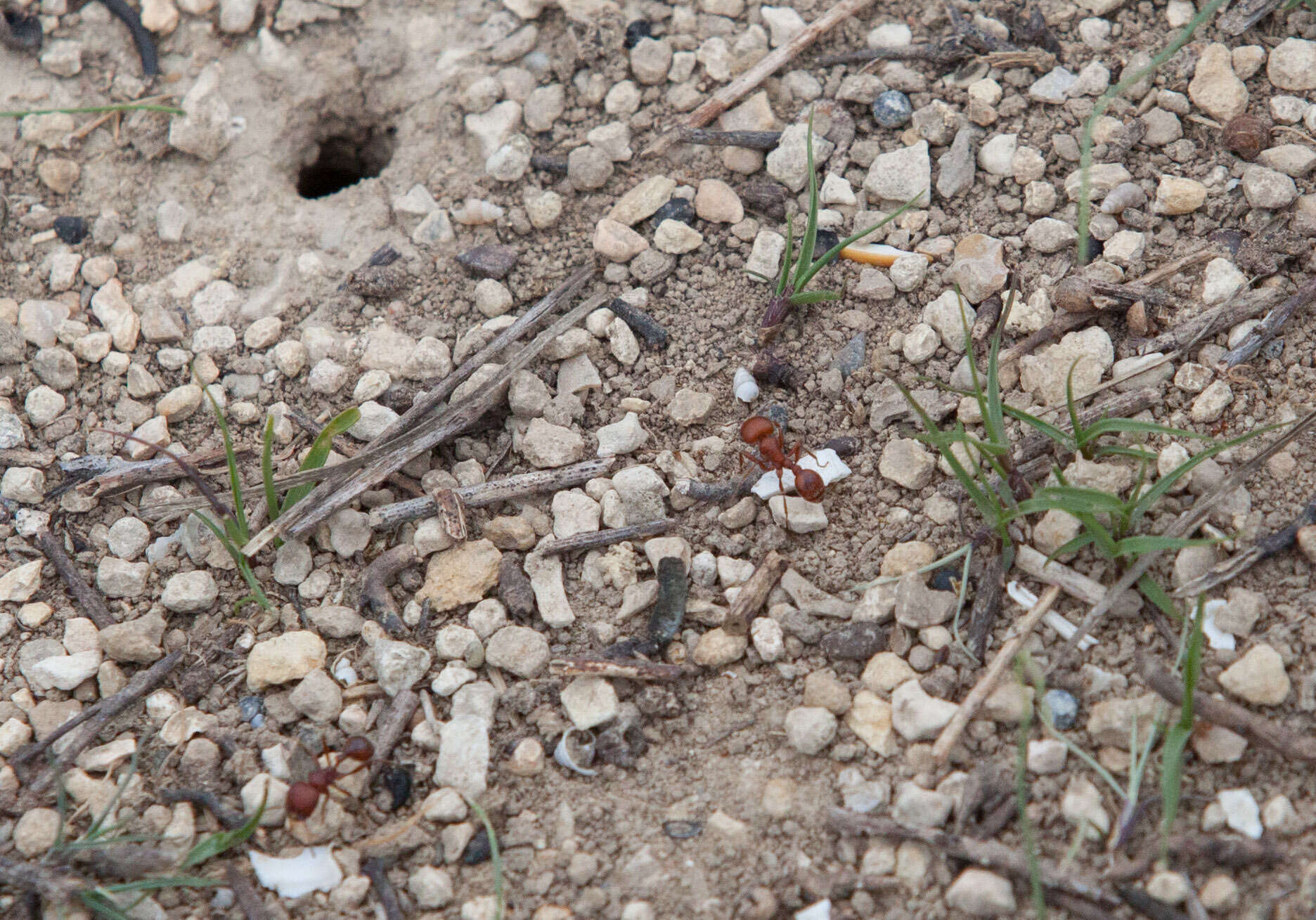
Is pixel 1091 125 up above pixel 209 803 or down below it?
above

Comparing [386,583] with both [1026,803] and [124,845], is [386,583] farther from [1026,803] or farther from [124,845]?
[1026,803]

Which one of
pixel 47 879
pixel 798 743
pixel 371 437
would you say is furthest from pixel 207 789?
pixel 798 743

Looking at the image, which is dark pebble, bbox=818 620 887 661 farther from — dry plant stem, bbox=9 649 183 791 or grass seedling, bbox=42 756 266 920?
dry plant stem, bbox=9 649 183 791

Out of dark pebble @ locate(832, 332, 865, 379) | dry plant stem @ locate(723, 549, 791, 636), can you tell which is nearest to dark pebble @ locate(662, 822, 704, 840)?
dry plant stem @ locate(723, 549, 791, 636)

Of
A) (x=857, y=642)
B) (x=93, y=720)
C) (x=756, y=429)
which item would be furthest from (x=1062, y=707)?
(x=93, y=720)

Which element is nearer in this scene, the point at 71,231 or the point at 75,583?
the point at 75,583

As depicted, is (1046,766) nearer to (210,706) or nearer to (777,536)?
(777,536)
